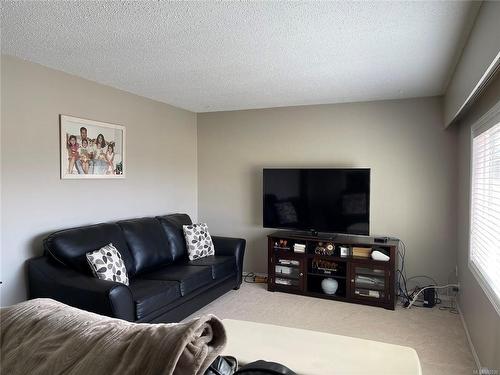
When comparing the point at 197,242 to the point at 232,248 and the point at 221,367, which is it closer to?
the point at 232,248

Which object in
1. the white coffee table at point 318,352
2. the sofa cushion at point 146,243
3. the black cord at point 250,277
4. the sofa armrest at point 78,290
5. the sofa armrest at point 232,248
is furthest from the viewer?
the black cord at point 250,277

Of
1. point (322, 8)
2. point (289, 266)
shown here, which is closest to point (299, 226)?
point (289, 266)

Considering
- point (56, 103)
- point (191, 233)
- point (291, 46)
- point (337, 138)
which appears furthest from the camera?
point (337, 138)

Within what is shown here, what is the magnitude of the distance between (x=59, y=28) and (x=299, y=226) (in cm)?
323

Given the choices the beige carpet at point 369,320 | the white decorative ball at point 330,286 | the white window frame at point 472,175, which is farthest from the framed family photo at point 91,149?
the white window frame at point 472,175

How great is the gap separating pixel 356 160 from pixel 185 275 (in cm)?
253

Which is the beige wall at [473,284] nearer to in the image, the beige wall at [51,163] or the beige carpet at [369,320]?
the beige carpet at [369,320]

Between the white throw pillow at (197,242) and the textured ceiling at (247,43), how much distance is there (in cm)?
165

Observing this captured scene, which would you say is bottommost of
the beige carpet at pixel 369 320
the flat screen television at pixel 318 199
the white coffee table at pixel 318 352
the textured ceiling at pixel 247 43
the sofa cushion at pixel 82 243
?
the beige carpet at pixel 369 320

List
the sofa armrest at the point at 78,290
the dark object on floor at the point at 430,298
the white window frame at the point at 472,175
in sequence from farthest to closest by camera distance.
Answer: the dark object on floor at the point at 430,298, the sofa armrest at the point at 78,290, the white window frame at the point at 472,175

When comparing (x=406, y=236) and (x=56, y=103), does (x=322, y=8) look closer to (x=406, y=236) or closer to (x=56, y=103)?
(x=56, y=103)

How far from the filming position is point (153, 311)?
2.91 m

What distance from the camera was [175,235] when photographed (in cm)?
412

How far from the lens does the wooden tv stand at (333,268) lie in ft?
12.6
